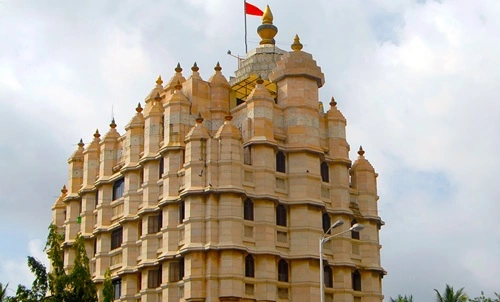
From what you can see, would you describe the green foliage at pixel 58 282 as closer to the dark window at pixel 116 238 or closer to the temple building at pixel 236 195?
the temple building at pixel 236 195

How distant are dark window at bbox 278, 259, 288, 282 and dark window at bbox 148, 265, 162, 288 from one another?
7107 mm

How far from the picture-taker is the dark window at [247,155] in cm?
5272

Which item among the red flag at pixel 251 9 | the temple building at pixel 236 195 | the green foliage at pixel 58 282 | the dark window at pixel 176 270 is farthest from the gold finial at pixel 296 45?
the green foliage at pixel 58 282

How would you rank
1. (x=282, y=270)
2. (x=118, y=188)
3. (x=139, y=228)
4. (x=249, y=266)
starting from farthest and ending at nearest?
(x=118, y=188), (x=139, y=228), (x=282, y=270), (x=249, y=266)

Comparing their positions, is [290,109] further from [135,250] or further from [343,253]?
[135,250]

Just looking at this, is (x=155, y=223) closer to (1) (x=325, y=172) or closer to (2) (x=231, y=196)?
(2) (x=231, y=196)

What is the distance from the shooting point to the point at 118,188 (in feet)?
193

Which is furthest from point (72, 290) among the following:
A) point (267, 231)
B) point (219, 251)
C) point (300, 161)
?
point (300, 161)

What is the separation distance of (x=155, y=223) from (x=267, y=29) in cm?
1658

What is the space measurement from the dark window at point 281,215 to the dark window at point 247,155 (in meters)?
3.19

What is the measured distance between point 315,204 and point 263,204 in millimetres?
3183

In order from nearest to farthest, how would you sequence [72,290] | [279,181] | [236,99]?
[72,290] → [279,181] → [236,99]

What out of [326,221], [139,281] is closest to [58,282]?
[139,281]

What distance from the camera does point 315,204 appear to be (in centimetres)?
5256
